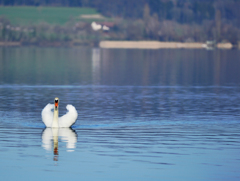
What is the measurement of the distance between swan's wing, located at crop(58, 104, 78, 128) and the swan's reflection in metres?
0.20

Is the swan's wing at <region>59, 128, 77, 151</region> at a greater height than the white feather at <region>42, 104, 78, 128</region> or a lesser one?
lesser

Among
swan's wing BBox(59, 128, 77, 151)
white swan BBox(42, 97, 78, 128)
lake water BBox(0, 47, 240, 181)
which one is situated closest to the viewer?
lake water BBox(0, 47, 240, 181)

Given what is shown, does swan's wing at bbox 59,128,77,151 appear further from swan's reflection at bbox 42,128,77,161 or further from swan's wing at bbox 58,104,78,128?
swan's wing at bbox 58,104,78,128

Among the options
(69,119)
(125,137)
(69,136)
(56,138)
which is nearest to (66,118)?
(69,119)

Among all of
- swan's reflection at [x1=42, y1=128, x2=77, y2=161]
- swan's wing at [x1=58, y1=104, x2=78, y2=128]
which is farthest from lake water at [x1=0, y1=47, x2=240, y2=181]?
swan's wing at [x1=58, y1=104, x2=78, y2=128]

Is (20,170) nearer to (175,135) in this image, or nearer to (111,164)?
(111,164)

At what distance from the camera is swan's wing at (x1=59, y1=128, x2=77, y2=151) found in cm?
2170

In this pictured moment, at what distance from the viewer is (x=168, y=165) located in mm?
18781

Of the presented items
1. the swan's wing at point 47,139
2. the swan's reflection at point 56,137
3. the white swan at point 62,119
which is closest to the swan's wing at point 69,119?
the white swan at point 62,119

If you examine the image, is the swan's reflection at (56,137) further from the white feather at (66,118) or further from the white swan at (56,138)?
the white feather at (66,118)

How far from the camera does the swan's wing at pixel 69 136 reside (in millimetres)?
21700

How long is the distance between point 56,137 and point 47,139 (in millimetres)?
488

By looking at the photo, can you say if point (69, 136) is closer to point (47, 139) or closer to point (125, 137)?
point (47, 139)

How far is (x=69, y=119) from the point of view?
24.7m
